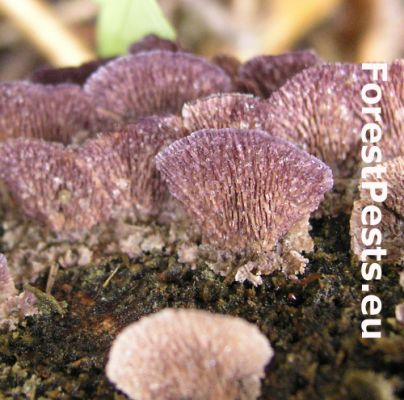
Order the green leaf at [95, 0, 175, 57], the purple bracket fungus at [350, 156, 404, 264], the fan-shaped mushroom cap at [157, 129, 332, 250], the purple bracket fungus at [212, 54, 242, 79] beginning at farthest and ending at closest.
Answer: the green leaf at [95, 0, 175, 57] → the purple bracket fungus at [212, 54, 242, 79] → the purple bracket fungus at [350, 156, 404, 264] → the fan-shaped mushroom cap at [157, 129, 332, 250]

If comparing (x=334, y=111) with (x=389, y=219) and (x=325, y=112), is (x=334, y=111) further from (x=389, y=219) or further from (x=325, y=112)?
(x=389, y=219)

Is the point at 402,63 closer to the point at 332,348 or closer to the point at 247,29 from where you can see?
the point at 332,348

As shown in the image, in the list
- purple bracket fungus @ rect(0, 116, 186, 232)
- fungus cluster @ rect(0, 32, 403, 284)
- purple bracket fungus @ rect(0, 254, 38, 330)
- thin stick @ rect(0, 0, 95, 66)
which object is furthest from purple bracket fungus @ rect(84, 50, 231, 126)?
thin stick @ rect(0, 0, 95, 66)

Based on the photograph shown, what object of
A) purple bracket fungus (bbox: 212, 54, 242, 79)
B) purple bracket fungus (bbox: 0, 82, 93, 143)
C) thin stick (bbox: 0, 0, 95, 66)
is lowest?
purple bracket fungus (bbox: 0, 82, 93, 143)

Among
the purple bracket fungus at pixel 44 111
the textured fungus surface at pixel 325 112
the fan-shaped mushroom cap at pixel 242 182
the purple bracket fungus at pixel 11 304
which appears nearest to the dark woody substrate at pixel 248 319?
the purple bracket fungus at pixel 11 304

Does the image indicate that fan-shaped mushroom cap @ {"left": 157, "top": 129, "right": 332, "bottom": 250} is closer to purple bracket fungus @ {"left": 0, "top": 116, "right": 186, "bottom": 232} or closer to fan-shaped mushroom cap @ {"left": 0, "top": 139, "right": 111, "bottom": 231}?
purple bracket fungus @ {"left": 0, "top": 116, "right": 186, "bottom": 232}
